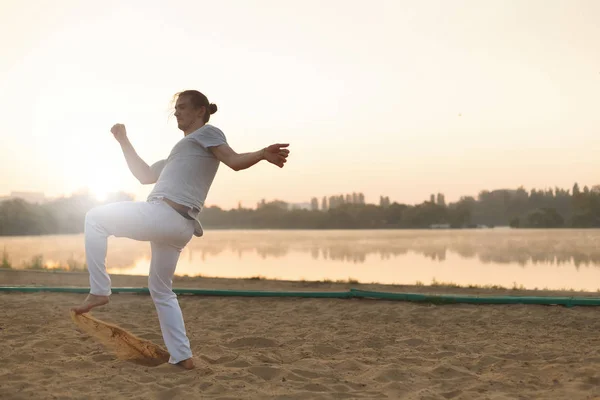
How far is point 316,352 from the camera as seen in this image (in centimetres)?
578

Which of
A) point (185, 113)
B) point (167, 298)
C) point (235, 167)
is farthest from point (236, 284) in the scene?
point (235, 167)

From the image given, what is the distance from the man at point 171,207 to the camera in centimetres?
432

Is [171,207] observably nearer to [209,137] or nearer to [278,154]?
[209,137]

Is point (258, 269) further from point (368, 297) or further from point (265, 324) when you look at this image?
point (265, 324)

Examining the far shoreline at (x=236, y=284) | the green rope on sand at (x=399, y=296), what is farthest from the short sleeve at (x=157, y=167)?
the far shoreline at (x=236, y=284)

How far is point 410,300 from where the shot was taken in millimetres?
8688

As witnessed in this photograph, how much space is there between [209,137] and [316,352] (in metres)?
2.41

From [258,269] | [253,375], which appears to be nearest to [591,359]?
[253,375]

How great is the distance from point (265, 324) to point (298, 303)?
1.52 metres

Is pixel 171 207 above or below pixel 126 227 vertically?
above

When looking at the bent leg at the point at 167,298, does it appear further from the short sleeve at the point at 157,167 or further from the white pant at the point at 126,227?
the short sleeve at the point at 157,167

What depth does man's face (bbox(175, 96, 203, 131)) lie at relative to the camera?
4.71m

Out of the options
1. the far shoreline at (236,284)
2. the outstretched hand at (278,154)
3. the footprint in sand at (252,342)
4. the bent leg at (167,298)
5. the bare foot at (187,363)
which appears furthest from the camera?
the far shoreline at (236,284)

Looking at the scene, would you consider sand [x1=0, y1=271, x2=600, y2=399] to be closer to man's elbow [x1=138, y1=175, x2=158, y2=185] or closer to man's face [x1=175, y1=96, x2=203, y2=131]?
man's elbow [x1=138, y1=175, x2=158, y2=185]
